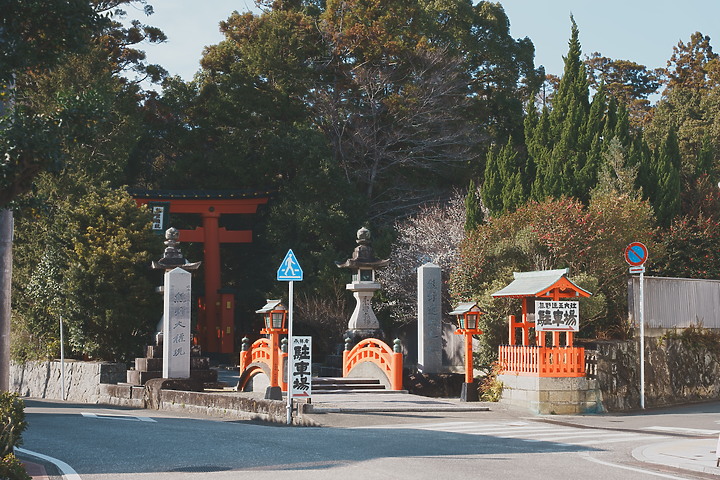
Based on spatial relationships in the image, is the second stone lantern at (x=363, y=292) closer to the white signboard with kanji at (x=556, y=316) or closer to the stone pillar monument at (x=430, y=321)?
the stone pillar monument at (x=430, y=321)

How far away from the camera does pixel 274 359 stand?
21016 mm

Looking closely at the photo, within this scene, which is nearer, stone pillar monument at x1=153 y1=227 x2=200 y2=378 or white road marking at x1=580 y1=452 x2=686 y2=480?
white road marking at x1=580 y1=452 x2=686 y2=480

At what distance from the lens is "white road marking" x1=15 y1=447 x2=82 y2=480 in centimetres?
958

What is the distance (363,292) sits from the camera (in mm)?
27078

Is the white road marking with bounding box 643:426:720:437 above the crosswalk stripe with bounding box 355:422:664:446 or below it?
below

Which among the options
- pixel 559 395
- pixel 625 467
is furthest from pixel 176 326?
pixel 625 467

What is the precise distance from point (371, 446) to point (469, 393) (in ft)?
30.3

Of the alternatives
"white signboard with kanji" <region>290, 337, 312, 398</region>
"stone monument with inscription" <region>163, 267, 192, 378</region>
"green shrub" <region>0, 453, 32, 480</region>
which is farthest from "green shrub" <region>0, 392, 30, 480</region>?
"stone monument with inscription" <region>163, 267, 192, 378</region>

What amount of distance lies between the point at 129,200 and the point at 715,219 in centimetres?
2083

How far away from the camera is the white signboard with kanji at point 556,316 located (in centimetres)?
1866

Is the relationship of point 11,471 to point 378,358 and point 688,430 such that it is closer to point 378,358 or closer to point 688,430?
point 688,430

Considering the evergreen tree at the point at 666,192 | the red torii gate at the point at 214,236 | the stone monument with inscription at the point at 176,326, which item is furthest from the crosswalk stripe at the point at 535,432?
the red torii gate at the point at 214,236

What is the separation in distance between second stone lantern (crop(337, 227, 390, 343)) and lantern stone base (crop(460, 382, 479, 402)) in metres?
5.86

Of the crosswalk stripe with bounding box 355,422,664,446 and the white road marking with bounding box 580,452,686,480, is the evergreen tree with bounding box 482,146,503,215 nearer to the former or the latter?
the crosswalk stripe with bounding box 355,422,664,446
